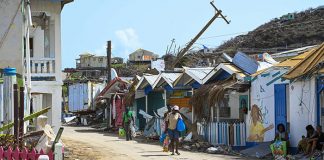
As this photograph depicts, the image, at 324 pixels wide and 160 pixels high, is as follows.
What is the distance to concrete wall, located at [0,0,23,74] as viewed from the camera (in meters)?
20.0

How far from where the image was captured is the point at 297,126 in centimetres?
1802

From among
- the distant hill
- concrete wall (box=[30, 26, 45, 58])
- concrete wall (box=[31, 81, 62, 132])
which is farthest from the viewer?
the distant hill

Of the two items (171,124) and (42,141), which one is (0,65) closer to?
(171,124)

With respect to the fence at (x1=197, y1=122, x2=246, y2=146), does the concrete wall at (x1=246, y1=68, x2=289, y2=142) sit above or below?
above

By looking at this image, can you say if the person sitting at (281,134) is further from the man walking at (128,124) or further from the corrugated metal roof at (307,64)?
the man walking at (128,124)

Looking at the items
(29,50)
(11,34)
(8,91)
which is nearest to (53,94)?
(29,50)

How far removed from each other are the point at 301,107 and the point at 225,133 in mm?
4708

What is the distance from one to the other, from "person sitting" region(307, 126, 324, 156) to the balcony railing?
391 inches

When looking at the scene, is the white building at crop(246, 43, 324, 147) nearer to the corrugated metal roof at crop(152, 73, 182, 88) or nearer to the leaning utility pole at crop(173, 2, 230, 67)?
the corrugated metal roof at crop(152, 73, 182, 88)

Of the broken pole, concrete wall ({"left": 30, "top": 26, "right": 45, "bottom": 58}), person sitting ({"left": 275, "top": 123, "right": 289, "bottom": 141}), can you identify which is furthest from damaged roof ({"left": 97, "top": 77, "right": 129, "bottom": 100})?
the broken pole

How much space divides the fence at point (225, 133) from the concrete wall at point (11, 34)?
7.74 m

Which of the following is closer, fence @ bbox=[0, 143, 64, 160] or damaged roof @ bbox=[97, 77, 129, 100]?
fence @ bbox=[0, 143, 64, 160]

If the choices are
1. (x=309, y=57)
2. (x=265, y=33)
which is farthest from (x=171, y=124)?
(x=265, y=33)

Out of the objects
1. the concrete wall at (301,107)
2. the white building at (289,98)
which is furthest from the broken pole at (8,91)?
the concrete wall at (301,107)
